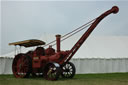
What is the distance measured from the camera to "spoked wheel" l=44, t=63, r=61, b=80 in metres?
10.7

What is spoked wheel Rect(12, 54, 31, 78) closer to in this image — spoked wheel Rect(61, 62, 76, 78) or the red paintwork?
the red paintwork

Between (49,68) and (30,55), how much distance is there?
2.14 metres

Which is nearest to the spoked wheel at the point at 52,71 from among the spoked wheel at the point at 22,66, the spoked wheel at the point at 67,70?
the spoked wheel at the point at 22,66

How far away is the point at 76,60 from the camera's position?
64.4ft

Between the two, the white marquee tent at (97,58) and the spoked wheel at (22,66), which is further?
the white marquee tent at (97,58)

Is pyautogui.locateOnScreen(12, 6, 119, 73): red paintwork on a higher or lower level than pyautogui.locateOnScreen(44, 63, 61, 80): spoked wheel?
higher

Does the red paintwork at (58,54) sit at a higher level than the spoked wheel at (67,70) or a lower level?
higher

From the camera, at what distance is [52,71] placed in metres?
11.2

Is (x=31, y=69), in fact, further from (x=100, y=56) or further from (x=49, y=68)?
(x=100, y=56)

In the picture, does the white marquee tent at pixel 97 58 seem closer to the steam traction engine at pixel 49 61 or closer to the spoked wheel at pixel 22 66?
the spoked wheel at pixel 22 66

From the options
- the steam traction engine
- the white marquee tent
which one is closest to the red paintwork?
the steam traction engine

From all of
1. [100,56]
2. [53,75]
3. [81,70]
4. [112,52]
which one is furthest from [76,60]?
[53,75]

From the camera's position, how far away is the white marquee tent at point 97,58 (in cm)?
1958

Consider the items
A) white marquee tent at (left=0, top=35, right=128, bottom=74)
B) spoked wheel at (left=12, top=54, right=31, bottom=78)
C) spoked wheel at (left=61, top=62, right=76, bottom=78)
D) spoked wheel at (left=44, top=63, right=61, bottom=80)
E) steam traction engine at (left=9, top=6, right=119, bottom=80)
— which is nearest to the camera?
spoked wheel at (left=44, top=63, right=61, bottom=80)
